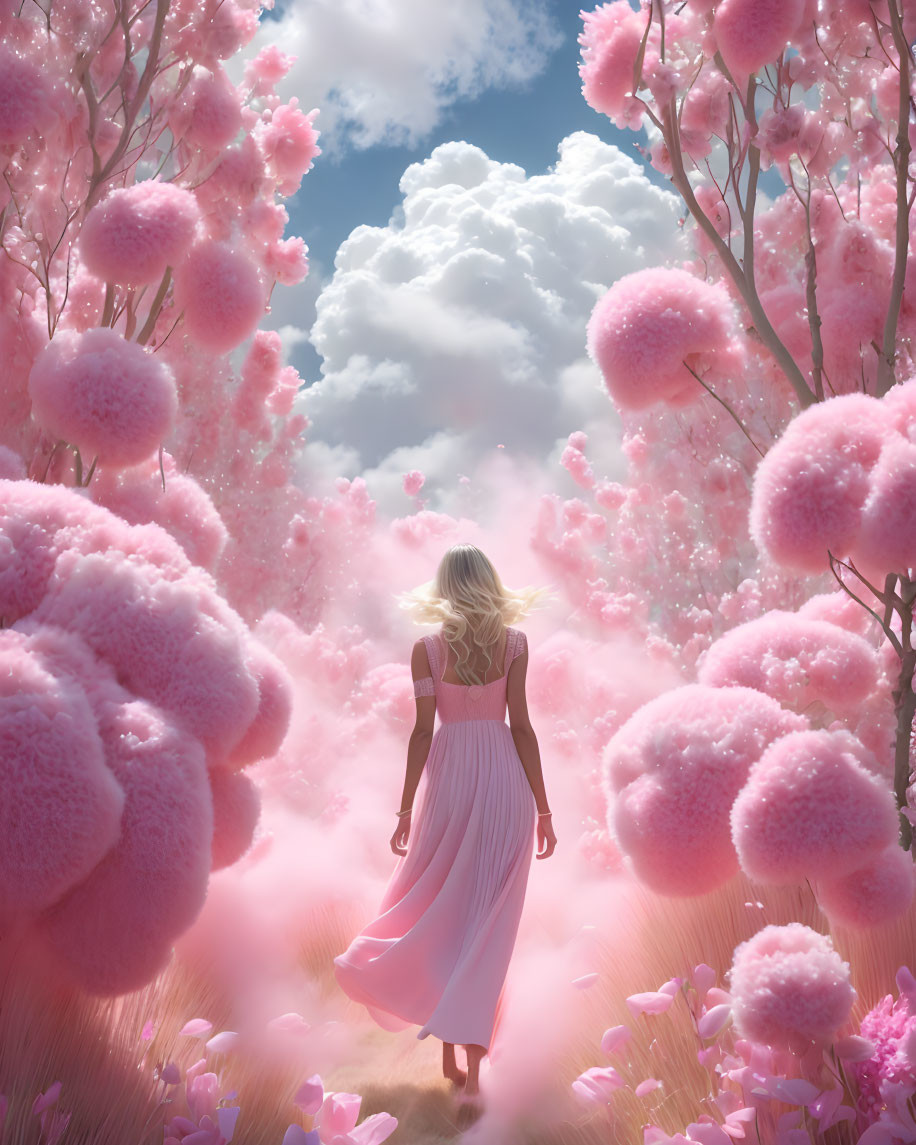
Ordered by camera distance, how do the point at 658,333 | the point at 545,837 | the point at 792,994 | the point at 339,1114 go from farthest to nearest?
the point at 545,837, the point at 658,333, the point at 339,1114, the point at 792,994

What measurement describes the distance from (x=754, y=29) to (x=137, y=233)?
1.80 metres

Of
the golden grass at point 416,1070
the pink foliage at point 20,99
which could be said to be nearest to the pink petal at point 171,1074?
the golden grass at point 416,1070

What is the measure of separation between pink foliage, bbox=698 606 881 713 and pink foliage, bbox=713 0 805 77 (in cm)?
159

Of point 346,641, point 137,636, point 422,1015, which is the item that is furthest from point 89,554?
point 346,641

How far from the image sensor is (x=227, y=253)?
2.81 meters

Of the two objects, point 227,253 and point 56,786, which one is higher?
point 227,253

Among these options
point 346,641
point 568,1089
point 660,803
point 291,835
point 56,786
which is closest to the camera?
point 56,786

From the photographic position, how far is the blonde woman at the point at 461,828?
2557 mm

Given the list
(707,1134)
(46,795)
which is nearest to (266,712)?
(46,795)

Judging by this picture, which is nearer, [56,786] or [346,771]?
[56,786]

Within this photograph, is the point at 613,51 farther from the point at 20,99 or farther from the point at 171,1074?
the point at 171,1074

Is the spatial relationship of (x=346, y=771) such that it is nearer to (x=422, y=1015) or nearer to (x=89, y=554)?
(x=422, y=1015)

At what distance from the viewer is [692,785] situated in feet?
6.59

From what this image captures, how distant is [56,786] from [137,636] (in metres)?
0.37
